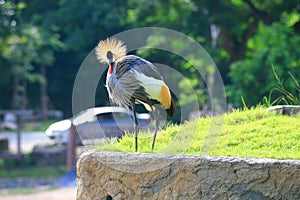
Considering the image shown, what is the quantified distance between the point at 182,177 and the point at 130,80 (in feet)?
2.90

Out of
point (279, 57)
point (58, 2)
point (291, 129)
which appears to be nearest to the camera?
point (291, 129)

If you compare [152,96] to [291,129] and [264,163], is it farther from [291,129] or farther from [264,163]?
[291,129]

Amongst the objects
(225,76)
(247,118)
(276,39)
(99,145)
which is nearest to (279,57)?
(276,39)

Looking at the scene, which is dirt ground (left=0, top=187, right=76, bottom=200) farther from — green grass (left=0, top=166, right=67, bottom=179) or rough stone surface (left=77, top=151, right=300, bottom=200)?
rough stone surface (left=77, top=151, right=300, bottom=200)

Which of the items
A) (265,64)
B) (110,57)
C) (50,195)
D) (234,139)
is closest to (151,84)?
(110,57)

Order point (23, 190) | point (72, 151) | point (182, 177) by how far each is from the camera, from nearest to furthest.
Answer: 1. point (182, 177)
2. point (23, 190)
3. point (72, 151)

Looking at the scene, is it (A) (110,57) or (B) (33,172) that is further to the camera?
(B) (33,172)

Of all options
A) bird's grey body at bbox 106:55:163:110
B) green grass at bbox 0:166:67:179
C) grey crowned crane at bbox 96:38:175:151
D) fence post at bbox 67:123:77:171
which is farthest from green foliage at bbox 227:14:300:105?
bird's grey body at bbox 106:55:163:110

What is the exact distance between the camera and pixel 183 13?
19656 millimetres

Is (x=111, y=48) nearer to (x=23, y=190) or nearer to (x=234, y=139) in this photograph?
(x=234, y=139)

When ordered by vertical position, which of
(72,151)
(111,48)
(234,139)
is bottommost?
(72,151)

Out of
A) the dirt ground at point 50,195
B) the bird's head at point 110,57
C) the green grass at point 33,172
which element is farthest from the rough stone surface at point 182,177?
the green grass at point 33,172

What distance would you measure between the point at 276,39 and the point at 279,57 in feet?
3.17

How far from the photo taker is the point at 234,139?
6.47 meters
